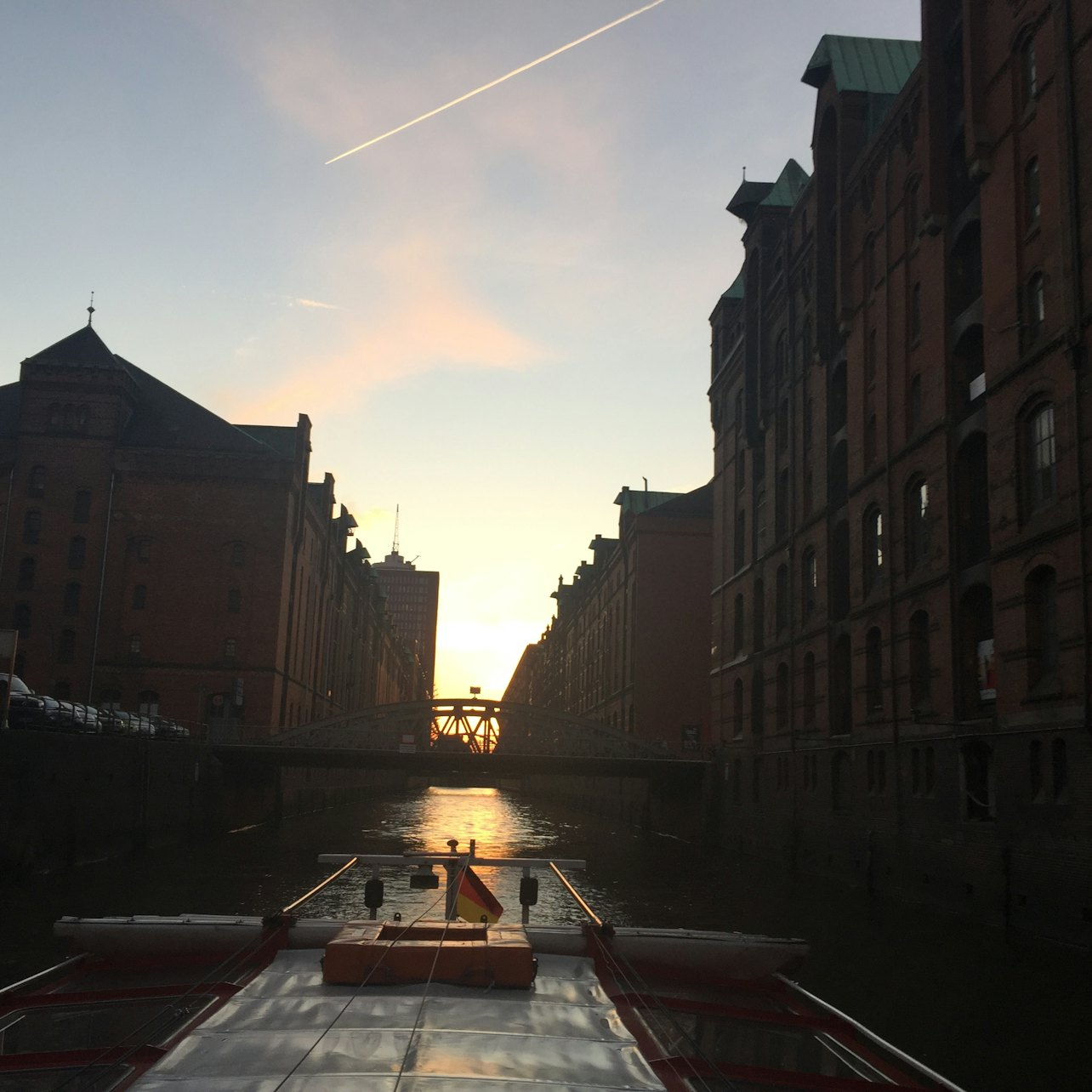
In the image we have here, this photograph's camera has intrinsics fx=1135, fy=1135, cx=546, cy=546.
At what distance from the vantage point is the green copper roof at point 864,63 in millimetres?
35625

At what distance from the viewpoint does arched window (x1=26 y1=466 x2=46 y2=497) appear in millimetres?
54781

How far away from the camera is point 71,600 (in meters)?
54.5

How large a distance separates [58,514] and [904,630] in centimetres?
4219

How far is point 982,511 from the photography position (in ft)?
84.3

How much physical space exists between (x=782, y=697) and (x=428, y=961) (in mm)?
32251

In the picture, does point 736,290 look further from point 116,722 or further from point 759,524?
point 116,722

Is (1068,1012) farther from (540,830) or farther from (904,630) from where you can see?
(540,830)

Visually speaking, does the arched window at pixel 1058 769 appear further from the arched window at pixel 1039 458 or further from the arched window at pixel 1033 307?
the arched window at pixel 1033 307

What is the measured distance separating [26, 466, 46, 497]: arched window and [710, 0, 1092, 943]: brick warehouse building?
34148 millimetres

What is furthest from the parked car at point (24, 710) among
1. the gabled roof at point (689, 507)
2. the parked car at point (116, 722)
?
the gabled roof at point (689, 507)

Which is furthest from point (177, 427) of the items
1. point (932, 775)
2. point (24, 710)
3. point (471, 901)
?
point (471, 901)

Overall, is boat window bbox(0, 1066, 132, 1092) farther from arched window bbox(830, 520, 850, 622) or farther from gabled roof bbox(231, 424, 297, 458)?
gabled roof bbox(231, 424, 297, 458)

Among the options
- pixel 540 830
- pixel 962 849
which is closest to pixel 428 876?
pixel 962 849

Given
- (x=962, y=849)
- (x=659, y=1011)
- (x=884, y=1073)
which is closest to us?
(x=884, y=1073)
